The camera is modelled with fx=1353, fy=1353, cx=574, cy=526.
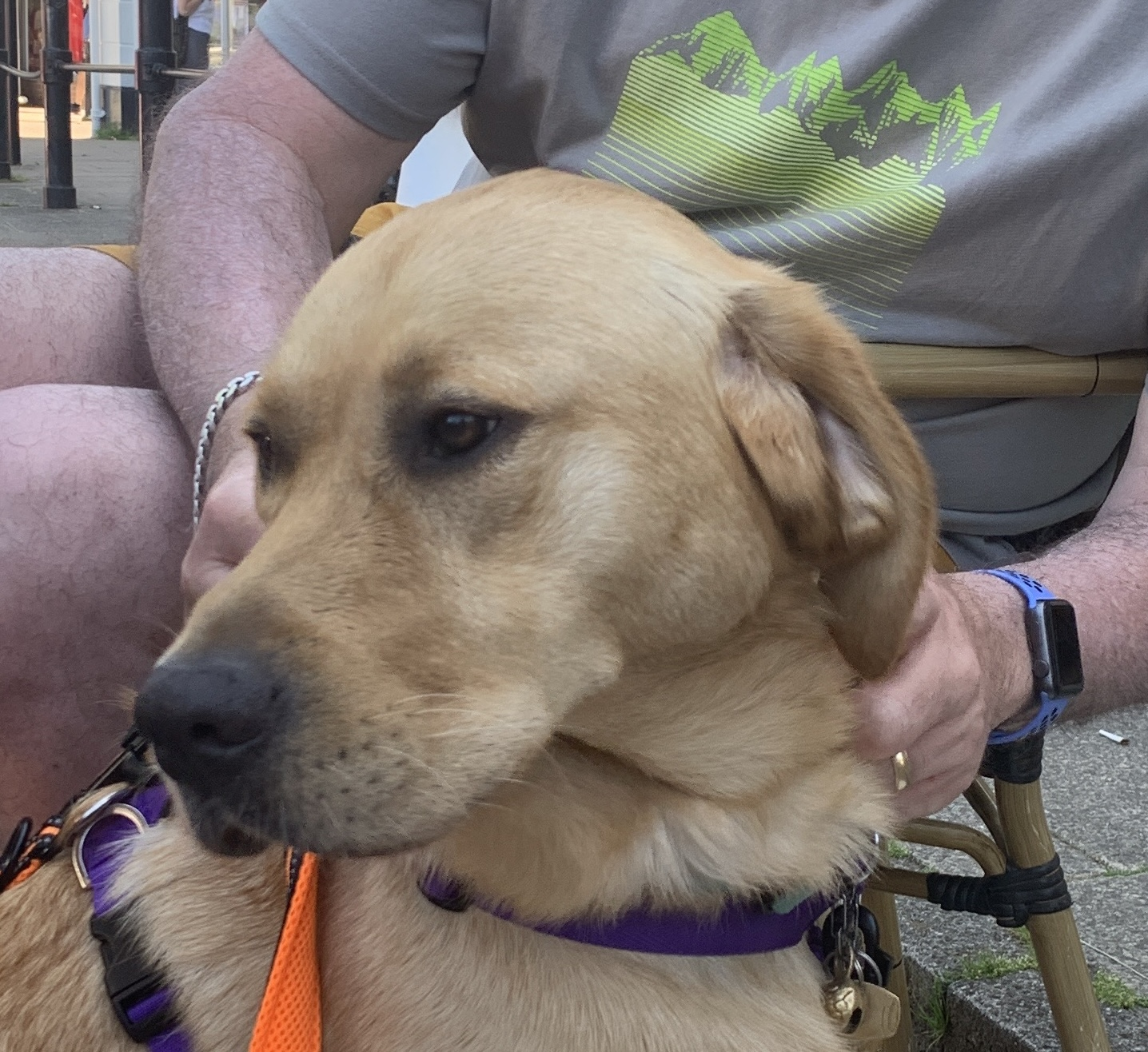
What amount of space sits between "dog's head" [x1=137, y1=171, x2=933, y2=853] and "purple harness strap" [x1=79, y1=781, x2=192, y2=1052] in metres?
0.37

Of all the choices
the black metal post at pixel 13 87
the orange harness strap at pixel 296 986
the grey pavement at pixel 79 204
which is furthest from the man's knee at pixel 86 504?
the black metal post at pixel 13 87

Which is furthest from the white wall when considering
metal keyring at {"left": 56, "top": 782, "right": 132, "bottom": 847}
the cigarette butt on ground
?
metal keyring at {"left": 56, "top": 782, "right": 132, "bottom": 847}

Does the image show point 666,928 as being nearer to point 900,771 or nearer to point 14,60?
point 900,771

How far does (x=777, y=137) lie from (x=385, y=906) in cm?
142

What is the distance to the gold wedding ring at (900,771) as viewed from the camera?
179cm

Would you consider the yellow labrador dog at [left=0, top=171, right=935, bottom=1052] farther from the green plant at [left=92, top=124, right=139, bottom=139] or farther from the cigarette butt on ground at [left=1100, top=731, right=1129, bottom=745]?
the green plant at [left=92, top=124, right=139, bottom=139]

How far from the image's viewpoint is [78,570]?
2111 millimetres

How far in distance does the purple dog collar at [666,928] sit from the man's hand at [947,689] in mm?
265

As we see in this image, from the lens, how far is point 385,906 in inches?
63.4

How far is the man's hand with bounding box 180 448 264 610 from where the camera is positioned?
1809 millimetres

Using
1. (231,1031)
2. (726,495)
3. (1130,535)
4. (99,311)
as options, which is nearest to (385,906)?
(231,1031)

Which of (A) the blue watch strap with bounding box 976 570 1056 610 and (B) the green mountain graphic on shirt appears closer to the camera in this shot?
(A) the blue watch strap with bounding box 976 570 1056 610

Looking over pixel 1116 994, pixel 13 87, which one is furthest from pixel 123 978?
pixel 13 87

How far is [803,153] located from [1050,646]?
934 millimetres
